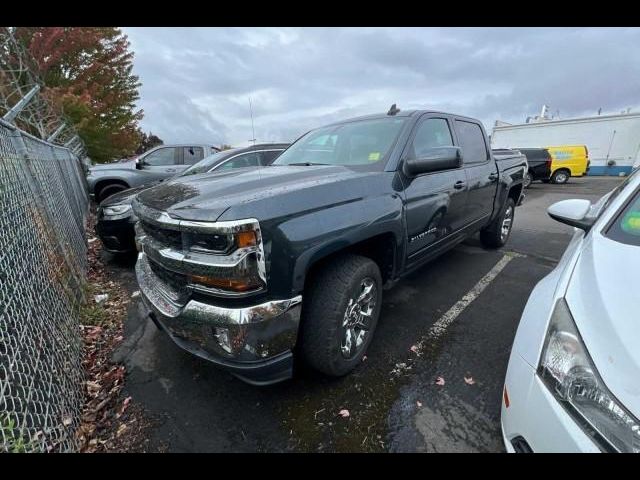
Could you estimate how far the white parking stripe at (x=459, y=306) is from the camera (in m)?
2.74

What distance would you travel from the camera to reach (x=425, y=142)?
2820mm

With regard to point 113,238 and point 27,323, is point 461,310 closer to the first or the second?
point 27,323

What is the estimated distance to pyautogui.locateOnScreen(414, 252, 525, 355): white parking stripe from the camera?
2744mm

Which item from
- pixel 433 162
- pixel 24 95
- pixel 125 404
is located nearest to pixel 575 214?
pixel 433 162

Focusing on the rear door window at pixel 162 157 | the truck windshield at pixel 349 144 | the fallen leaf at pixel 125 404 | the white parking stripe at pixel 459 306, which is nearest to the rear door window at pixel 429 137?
the truck windshield at pixel 349 144

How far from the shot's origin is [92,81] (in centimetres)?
1429

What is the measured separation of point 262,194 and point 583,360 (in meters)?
1.57

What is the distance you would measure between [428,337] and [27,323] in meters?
2.92

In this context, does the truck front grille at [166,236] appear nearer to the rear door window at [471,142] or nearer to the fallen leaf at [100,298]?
the fallen leaf at [100,298]

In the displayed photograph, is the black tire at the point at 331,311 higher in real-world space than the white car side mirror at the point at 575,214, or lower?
lower

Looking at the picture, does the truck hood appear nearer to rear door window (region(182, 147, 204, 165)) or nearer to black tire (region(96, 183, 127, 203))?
rear door window (region(182, 147, 204, 165))

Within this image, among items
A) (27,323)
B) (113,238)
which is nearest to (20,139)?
(113,238)

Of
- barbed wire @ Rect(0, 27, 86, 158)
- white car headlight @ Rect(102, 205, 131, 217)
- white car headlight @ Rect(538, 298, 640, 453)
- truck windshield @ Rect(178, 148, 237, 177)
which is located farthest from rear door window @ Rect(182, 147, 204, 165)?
white car headlight @ Rect(538, 298, 640, 453)
